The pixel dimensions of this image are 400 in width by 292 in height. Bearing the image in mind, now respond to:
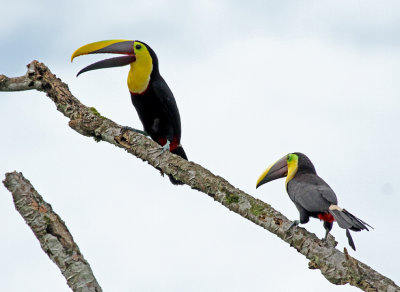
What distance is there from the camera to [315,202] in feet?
21.4

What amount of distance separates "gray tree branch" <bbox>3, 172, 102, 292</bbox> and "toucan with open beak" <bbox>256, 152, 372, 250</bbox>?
6.54ft

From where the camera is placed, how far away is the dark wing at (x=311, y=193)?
645cm

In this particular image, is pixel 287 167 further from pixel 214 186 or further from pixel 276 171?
pixel 214 186

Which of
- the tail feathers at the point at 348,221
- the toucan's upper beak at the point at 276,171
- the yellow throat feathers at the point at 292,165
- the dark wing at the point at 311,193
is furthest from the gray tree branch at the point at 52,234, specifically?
the toucan's upper beak at the point at 276,171

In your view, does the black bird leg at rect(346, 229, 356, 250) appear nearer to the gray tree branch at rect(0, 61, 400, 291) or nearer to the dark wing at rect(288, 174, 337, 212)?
the gray tree branch at rect(0, 61, 400, 291)

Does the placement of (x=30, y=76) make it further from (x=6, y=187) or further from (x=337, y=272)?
(x=337, y=272)

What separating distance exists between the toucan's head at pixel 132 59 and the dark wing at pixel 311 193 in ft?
7.93

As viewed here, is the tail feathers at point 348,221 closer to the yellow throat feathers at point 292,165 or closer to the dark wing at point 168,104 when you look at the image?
the yellow throat feathers at point 292,165

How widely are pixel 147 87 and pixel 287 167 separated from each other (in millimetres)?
2172

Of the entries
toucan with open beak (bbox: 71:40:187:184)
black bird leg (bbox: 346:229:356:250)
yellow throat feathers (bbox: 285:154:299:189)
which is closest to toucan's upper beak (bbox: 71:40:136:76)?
toucan with open beak (bbox: 71:40:187:184)

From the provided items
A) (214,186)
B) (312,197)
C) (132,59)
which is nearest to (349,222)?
(312,197)

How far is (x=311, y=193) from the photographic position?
6641 millimetres

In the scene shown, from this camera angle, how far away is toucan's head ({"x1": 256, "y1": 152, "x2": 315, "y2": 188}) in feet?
24.6

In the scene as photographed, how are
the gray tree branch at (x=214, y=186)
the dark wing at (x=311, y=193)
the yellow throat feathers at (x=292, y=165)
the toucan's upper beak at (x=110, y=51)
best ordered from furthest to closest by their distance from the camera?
the toucan's upper beak at (x=110, y=51)
the yellow throat feathers at (x=292, y=165)
the dark wing at (x=311, y=193)
the gray tree branch at (x=214, y=186)
